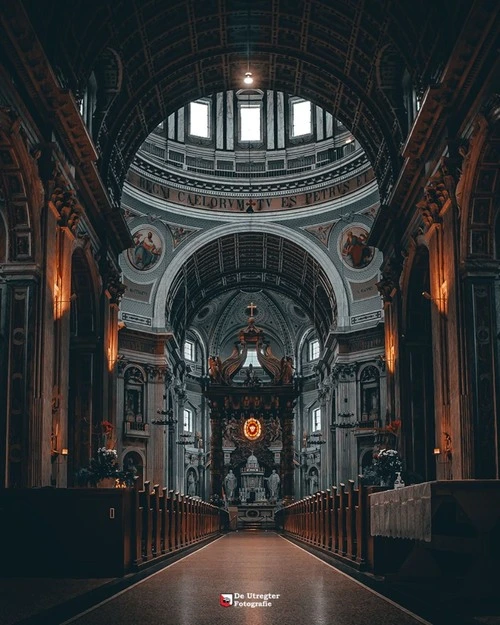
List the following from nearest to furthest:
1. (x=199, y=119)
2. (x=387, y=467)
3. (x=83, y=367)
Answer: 1. (x=387, y=467)
2. (x=83, y=367)
3. (x=199, y=119)

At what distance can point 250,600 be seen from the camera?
24.8 feet

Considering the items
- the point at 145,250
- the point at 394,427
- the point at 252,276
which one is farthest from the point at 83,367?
the point at 252,276

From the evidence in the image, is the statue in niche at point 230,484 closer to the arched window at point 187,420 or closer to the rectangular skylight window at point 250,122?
the arched window at point 187,420

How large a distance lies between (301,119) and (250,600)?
32.8 m

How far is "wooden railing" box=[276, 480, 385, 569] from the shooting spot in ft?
34.8

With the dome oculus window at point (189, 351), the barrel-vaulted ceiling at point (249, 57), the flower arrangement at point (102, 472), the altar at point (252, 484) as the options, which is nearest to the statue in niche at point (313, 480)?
the altar at point (252, 484)

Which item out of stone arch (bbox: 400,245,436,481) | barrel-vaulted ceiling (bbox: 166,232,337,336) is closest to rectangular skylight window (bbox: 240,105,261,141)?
barrel-vaulted ceiling (bbox: 166,232,337,336)

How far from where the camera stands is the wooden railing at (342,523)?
1061 centimetres

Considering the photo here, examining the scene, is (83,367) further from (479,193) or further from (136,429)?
(136,429)

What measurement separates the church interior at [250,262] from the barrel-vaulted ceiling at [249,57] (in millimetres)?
75

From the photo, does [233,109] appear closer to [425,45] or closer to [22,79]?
[425,45]

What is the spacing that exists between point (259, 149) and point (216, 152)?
190cm

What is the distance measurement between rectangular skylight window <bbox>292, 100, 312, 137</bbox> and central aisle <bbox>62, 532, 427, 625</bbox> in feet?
94.2

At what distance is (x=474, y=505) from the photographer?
20.6 feet
